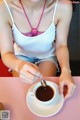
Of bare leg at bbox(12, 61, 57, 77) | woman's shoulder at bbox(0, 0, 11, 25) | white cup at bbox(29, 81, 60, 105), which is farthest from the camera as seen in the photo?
bare leg at bbox(12, 61, 57, 77)

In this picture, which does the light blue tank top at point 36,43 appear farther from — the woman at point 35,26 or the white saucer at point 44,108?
the white saucer at point 44,108

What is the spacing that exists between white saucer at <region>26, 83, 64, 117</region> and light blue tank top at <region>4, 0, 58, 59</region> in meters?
0.41

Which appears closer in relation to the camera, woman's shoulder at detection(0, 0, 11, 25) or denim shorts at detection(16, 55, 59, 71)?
woman's shoulder at detection(0, 0, 11, 25)

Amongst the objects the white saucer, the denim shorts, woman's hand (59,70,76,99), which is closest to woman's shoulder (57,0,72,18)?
the denim shorts

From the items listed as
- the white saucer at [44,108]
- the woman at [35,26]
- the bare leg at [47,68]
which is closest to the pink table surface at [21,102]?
the white saucer at [44,108]

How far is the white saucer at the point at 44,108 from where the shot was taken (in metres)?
0.87

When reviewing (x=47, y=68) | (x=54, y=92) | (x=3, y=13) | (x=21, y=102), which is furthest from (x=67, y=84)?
(x=3, y=13)

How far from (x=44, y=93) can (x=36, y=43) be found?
0.44m

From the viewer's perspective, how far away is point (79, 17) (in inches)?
79.2

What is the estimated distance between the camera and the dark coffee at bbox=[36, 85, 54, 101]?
0.87 meters

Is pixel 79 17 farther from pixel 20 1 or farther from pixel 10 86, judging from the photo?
pixel 10 86

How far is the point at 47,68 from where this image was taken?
130 centimetres

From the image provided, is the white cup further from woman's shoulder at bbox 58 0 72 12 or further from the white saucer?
woman's shoulder at bbox 58 0 72 12

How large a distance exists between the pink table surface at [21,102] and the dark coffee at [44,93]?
0.21 ft
